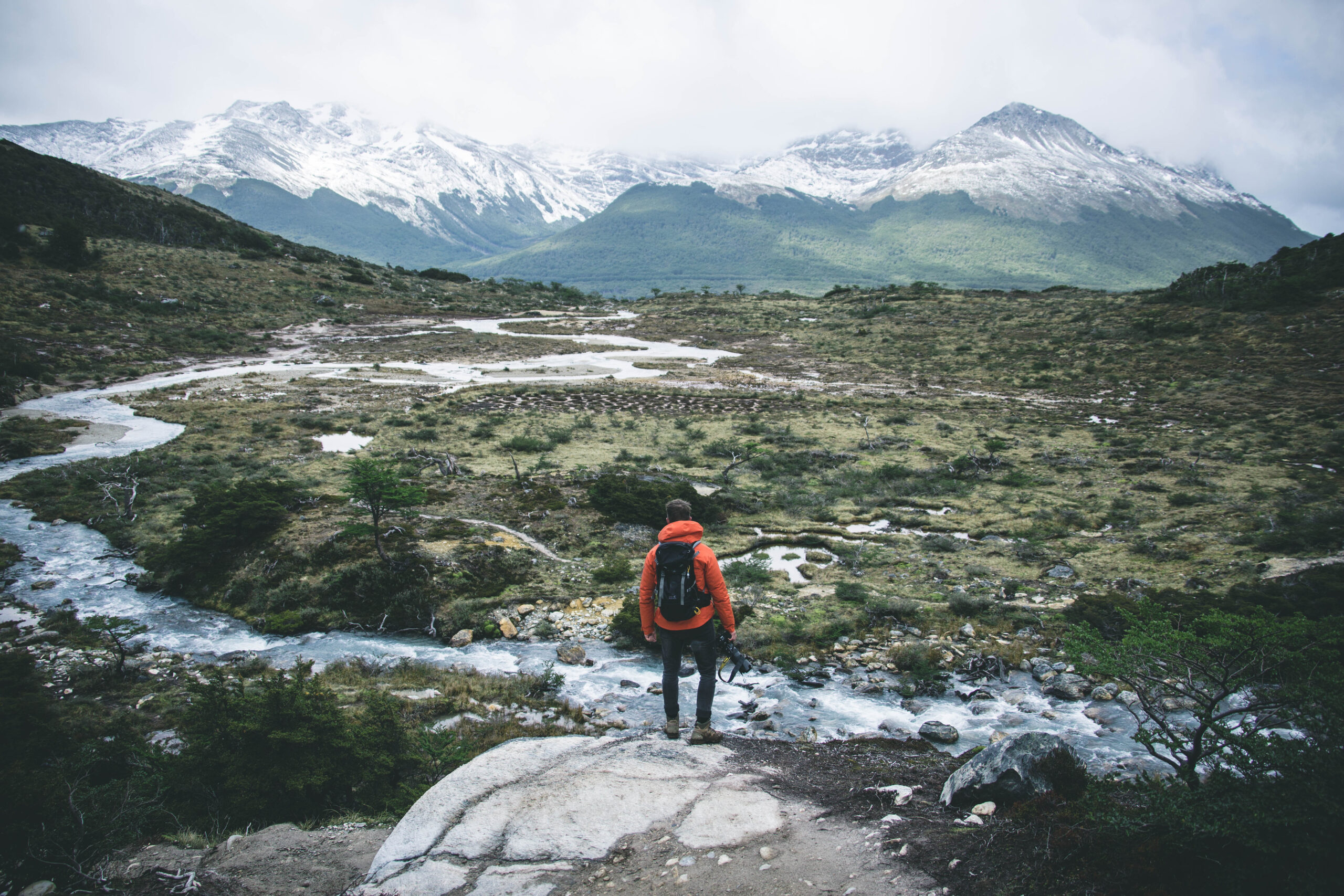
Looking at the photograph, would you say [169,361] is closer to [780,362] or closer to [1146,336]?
[780,362]

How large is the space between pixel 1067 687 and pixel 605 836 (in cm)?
676

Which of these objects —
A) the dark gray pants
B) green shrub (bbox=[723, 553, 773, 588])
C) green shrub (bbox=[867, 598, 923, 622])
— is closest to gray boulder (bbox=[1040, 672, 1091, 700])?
green shrub (bbox=[867, 598, 923, 622])

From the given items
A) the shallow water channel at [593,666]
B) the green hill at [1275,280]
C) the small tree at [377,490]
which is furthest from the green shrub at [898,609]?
the green hill at [1275,280]

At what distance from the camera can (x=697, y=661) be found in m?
6.18

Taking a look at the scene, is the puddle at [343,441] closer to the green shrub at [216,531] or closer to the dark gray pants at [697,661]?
the green shrub at [216,531]

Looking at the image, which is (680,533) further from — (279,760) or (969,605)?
(969,605)

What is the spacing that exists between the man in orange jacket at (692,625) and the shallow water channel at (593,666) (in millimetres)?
1291

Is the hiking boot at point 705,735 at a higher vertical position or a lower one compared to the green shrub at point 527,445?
lower

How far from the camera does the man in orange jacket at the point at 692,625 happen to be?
19.7 feet

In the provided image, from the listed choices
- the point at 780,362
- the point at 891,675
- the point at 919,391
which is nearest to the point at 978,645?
the point at 891,675

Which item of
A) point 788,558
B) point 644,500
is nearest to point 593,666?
point 788,558

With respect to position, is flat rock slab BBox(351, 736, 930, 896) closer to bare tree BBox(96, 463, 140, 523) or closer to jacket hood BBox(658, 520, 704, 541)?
jacket hood BBox(658, 520, 704, 541)

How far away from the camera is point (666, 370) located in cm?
4206

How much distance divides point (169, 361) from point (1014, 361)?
5616 cm
